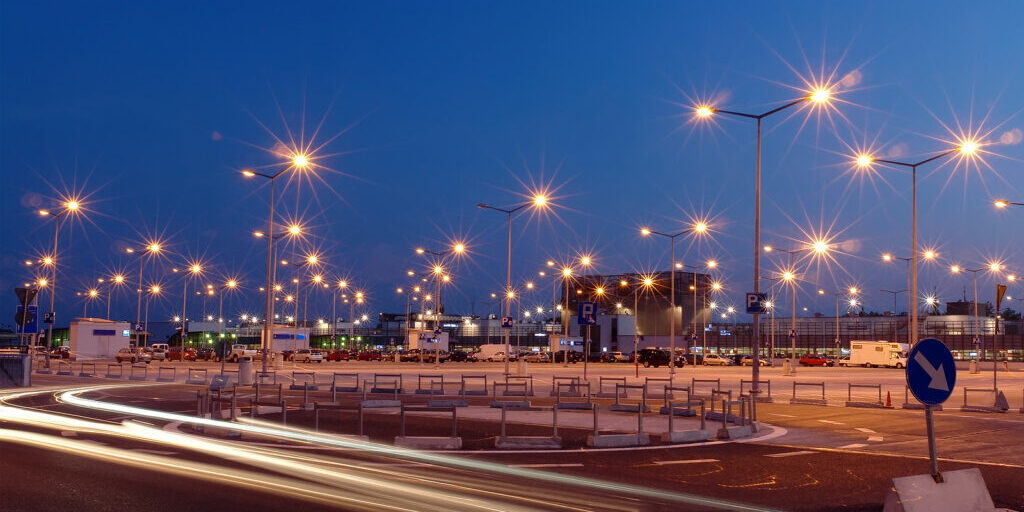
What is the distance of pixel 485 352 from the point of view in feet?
322

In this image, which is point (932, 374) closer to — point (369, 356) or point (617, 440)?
point (617, 440)

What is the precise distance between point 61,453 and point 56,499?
4763 millimetres

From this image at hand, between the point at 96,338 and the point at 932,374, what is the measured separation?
255 feet

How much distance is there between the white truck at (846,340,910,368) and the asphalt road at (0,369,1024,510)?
228 ft

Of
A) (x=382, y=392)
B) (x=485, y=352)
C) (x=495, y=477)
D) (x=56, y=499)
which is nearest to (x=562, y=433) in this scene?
(x=495, y=477)

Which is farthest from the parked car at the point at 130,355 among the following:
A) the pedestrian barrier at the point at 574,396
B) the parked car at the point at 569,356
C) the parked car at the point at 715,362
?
the parked car at the point at 715,362

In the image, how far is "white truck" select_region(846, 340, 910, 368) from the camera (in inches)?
3260

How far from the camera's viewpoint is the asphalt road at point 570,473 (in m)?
9.59

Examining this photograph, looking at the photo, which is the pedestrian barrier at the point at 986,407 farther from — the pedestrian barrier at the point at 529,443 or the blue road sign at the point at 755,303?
the pedestrian barrier at the point at 529,443

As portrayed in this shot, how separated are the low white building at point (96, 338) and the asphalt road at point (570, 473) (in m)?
60.0

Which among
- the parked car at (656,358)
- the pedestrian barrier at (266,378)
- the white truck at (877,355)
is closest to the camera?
the pedestrian barrier at (266,378)

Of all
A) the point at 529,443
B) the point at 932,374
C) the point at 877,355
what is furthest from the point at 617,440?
the point at 877,355

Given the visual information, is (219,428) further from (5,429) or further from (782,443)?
(782,443)

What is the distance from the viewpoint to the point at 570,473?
12117 mm
